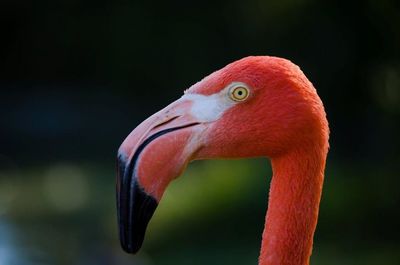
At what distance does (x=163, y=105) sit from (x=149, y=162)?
860cm


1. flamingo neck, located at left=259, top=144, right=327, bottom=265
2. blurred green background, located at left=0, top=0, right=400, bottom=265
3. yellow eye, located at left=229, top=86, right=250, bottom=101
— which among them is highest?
yellow eye, located at left=229, top=86, right=250, bottom=101

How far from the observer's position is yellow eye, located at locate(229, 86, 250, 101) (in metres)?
2.36

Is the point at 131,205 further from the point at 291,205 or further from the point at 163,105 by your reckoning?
the point at 163,105

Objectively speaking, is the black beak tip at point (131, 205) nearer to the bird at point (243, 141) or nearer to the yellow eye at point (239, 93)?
the bird at point (243, 141)

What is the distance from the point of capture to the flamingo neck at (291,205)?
2430 mm

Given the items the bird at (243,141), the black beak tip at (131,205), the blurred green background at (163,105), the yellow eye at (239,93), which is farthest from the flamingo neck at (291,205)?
the blurred green background at (163,105)

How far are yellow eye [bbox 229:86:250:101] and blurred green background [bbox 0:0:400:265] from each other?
3.86 metres

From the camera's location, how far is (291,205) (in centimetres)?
244

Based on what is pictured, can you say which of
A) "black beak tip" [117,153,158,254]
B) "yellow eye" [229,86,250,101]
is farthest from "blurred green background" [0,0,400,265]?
"yellow eye" [229,86,250,101]

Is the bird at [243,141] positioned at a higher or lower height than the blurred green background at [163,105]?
higher

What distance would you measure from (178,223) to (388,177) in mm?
2082

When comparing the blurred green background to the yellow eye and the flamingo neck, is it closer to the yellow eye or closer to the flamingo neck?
the flamingo neck

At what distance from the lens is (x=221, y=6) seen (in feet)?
37.2

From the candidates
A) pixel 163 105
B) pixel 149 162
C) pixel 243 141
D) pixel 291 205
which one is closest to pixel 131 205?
pixel 149 162
